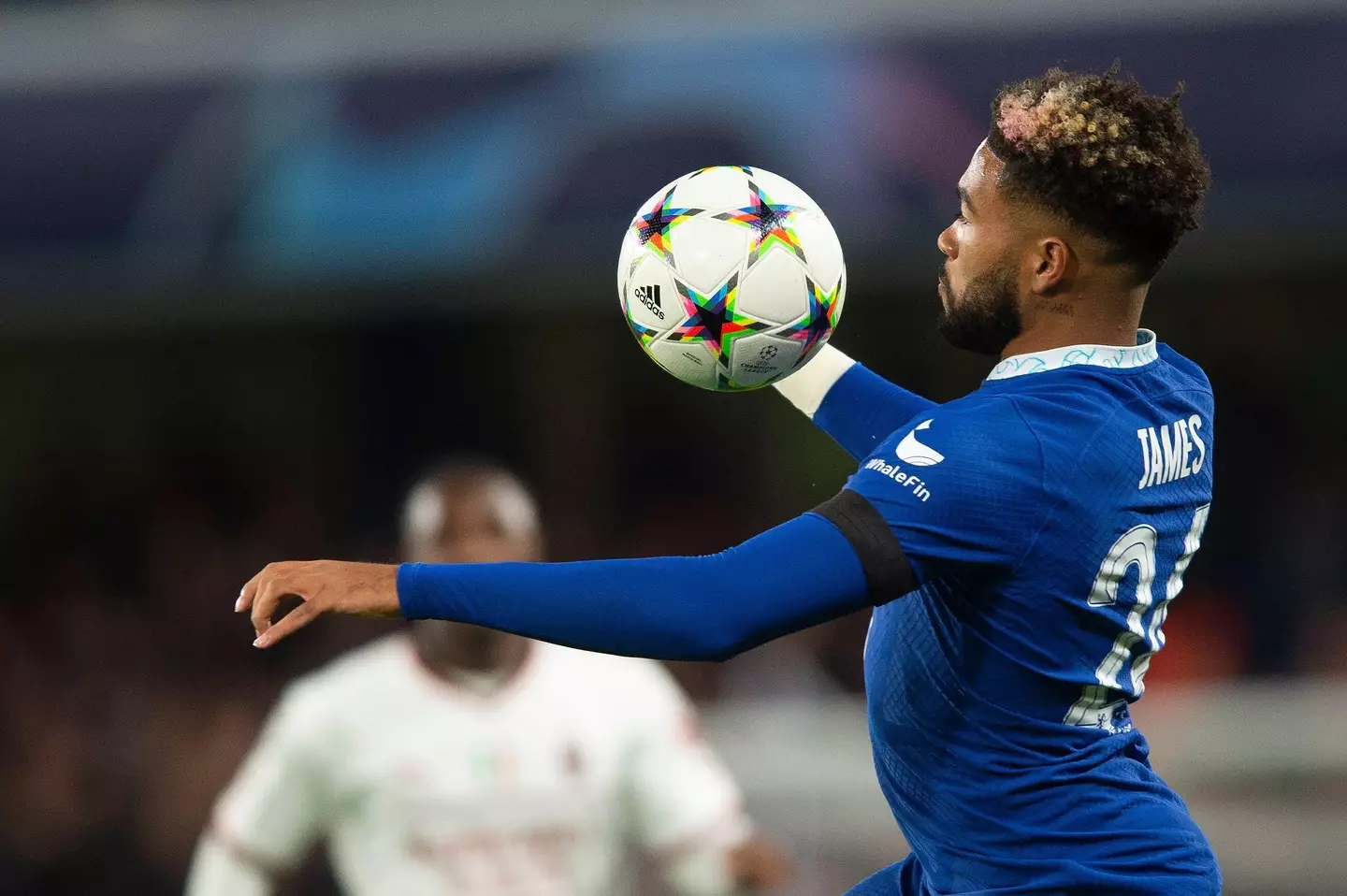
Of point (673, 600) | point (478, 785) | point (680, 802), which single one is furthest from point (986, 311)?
point (478, 785)

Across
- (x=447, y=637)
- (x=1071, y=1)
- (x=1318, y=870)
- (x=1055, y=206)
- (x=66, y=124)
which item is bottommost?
(x=1318, y=870)

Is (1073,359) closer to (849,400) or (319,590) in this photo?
(849,400)

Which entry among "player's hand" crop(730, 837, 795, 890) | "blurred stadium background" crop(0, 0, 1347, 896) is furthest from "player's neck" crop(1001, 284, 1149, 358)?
"blurred stadium background" crop(0, 0, 1347, 896)

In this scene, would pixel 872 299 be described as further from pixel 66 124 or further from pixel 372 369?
pixel 66 124

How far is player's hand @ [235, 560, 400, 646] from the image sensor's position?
9.05 ft

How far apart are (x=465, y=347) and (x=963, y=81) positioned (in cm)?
369

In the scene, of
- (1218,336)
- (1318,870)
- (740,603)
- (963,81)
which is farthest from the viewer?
(1218,336)

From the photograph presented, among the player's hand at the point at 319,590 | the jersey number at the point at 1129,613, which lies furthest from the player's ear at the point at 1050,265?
the player's hand at the point at 319,590

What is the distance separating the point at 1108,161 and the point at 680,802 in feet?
9.98

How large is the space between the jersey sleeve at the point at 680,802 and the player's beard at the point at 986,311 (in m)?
2.59

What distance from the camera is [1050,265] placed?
317 centimetres

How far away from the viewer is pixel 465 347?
11094mm

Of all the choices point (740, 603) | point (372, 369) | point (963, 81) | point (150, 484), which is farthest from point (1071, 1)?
point (740, 603)

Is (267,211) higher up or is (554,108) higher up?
(554,108)
